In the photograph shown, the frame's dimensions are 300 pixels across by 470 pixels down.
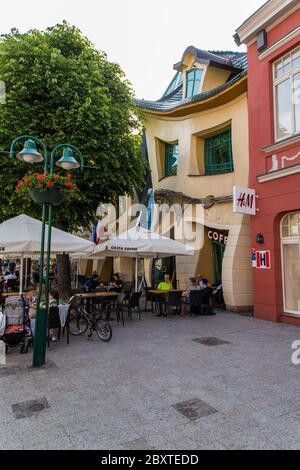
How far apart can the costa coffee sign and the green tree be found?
4417 mm

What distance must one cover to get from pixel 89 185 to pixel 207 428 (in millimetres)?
9516

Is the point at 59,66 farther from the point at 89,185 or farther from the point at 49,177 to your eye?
the point at 49,177

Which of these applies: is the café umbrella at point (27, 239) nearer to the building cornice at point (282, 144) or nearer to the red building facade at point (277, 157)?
the red building facade at point (277, 157)

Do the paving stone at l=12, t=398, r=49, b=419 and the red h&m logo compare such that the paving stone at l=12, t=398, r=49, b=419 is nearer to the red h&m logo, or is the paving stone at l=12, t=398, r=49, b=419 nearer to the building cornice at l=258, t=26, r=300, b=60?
the red h&m logo

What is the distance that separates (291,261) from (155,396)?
6.89 meters

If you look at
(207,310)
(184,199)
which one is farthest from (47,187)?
(184,199)

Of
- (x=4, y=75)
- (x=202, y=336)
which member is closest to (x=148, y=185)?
(x=4, y=75)

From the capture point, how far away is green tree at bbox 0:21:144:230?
11.0 metres

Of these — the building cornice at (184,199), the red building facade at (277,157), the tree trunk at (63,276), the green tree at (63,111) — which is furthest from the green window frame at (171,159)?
the tree trunk at (63,276)

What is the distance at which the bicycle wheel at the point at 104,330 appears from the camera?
8.00 metres

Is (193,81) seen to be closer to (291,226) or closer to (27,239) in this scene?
(291,226)

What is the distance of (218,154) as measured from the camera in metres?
14.7

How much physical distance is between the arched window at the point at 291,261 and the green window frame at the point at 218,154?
4303 millimetres

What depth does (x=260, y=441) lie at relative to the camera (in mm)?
3459
